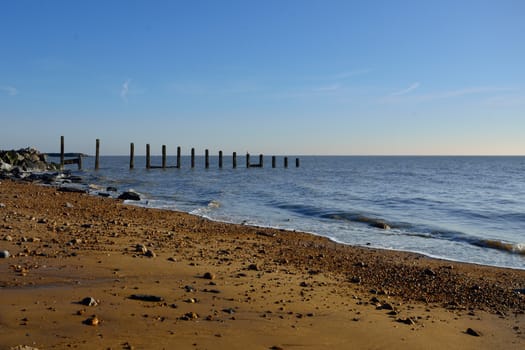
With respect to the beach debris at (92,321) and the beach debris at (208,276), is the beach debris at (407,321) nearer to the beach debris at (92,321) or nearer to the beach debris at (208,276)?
the beach debris at (208,276)

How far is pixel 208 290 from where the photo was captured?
664cm

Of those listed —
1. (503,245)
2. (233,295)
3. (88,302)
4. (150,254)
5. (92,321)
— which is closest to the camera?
(92,321)

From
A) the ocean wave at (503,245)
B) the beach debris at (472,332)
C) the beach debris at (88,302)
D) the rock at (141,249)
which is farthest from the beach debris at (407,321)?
the ocean wave at (503,245)

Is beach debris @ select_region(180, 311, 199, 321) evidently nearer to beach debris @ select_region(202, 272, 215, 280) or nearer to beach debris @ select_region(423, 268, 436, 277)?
beach debris @ select_region(202, 272, 215, 280)

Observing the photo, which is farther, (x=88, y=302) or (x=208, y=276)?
(x=208, y=276)

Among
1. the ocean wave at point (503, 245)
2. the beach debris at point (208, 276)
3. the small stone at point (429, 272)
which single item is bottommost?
the ocean wave at point (503, 245)

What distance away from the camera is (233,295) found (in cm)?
646

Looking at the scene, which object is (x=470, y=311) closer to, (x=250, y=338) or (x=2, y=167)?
(x=250, y=338)

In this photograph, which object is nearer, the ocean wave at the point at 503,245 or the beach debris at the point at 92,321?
the beach debris at the point at 92,321

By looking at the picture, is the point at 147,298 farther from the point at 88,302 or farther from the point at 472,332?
the point at 472,332

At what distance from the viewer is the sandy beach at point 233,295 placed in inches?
195

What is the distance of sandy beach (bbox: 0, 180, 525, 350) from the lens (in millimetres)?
4941

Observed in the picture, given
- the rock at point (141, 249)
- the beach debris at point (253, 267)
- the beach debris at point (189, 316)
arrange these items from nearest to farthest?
the beach debris at point (189, 316) → the beach debris at point (253, 267) → the rock at point (141, 249)

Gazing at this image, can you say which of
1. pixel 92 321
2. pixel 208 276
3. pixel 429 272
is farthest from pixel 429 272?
pixel 92 321
